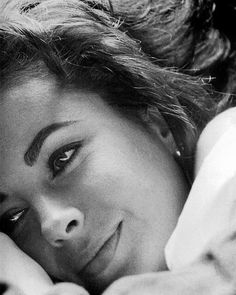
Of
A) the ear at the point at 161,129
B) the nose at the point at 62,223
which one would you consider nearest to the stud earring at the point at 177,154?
the ear at the point at 161,129

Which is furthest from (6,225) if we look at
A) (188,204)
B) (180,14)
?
(180,14)

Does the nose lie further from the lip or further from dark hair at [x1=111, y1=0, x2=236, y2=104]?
dark hair at [x1=111, y1=0, x2=236, y2=104]

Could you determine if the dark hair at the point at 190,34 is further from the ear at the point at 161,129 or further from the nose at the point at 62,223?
the nose at the point at 62,223

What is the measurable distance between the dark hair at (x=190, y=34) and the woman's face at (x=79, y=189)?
0.36 feet

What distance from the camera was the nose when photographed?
43 centimetres

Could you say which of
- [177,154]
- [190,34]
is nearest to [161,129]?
[177,154]

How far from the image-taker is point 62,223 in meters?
0.43

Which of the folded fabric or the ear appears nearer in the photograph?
the folded fabric

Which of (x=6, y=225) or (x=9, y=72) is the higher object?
(x=9, y=72)

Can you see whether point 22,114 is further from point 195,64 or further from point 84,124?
point 195,64

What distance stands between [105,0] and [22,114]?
15cm

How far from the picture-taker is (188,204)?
42 cm

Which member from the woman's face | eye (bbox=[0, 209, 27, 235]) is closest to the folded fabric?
the woman's face

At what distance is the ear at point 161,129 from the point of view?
49 cm
